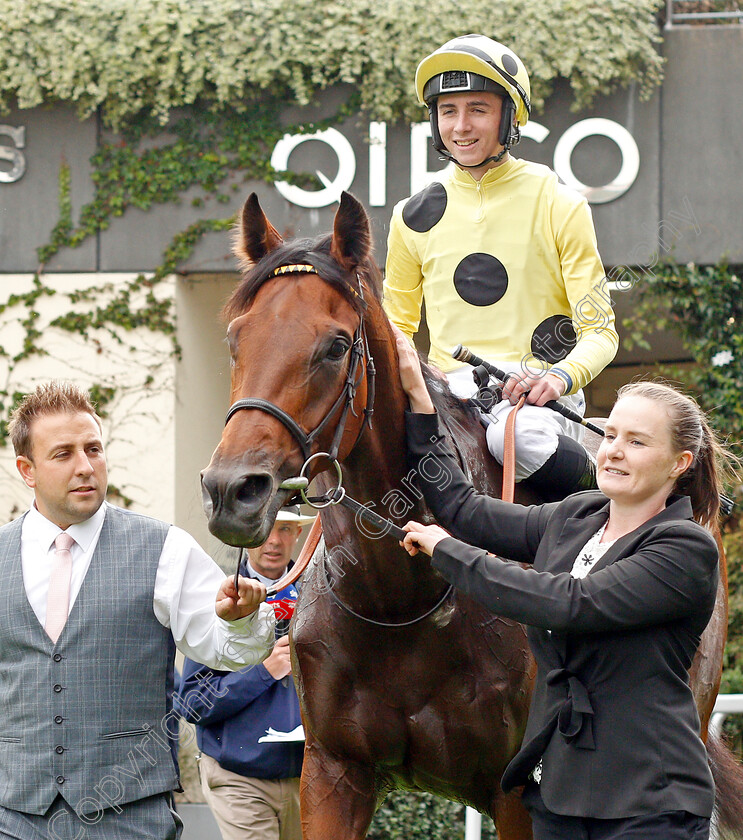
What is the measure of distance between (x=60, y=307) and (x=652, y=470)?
5664mm

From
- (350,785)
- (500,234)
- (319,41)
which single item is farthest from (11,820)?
(319,41)

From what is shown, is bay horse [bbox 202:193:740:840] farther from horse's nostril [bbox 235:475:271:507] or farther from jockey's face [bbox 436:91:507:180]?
jockey's face [bbox 436:91:507:180]

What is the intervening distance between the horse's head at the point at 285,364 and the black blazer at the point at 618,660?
0.42 metres

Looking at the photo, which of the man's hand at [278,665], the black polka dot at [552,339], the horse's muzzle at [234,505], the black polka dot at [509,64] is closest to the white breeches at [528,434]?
the black polka dot at [552,339]

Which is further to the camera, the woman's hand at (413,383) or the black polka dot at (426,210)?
the black polka dot at (426,210)

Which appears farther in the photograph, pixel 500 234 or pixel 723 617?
pixel 723 617

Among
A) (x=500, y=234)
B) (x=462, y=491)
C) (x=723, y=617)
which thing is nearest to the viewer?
(x=462, y=491)

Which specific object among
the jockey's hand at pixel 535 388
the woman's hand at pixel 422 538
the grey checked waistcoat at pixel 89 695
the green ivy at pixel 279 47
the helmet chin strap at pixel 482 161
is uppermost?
the green ivy at pixel 279 47

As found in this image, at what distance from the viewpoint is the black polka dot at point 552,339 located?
11.1 ft

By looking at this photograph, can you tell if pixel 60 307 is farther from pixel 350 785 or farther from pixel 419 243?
pixel 350 785

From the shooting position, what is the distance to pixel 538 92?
7023 mm

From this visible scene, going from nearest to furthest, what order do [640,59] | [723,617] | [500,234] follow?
1. [500,234]
2. [723,617]
3. [640,59]

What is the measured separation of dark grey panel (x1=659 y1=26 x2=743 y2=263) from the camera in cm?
700

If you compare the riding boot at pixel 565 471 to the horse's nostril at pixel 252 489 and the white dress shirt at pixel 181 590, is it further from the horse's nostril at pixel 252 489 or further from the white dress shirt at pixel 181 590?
the horse's nostril at pixel 252 489
